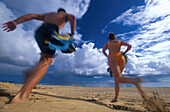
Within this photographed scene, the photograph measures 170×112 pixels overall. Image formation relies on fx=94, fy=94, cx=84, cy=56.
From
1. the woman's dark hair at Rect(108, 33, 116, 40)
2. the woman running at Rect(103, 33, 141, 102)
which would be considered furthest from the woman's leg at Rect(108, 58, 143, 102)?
the woman's dark hair at Rect(108, 33, 116, 40)

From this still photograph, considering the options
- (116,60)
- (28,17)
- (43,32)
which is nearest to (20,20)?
(28,17)

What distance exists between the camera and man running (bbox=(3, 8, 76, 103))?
1.66m

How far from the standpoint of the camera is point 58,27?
77.0 inches

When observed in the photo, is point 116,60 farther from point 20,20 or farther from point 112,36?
point 20,20

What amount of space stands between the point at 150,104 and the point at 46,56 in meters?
2.15

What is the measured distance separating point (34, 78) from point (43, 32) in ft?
2.89

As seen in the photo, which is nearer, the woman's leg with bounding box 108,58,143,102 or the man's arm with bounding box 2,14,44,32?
the man's arm with bounding box 2,14,44,32

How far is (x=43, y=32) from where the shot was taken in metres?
1.81

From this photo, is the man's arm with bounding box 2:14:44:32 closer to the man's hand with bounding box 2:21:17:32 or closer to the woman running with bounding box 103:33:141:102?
the man's hand with bounding box 2:21:17:32

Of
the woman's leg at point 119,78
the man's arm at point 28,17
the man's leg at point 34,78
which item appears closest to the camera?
the man's leg at point 34,78

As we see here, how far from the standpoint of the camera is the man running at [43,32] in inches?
65.5

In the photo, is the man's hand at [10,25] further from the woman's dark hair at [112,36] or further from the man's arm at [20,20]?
the woman's dark hair at [112,36]

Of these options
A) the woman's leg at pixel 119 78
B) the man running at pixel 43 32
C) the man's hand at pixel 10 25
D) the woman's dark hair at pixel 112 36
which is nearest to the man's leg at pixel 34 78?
the man running at pixel 43 32

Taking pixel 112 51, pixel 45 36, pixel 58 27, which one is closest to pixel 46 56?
pixel 45 36
